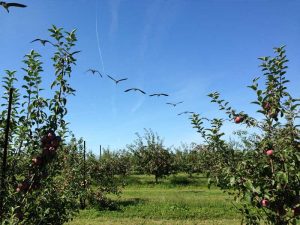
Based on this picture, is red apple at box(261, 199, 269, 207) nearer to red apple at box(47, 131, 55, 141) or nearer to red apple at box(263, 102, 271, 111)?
red apple at box(263, 102, 271, 111)

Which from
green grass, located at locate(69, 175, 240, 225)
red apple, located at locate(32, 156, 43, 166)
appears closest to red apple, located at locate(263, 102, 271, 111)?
red apple, located at locate(32, 156, 43, 166)

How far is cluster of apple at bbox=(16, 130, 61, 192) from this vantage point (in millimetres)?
4898

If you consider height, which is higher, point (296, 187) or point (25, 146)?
point (25, 146)

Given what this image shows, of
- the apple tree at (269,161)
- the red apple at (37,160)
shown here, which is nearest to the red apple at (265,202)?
the apple tree at (269,161)

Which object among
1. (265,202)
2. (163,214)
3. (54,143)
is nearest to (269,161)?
(265,202)

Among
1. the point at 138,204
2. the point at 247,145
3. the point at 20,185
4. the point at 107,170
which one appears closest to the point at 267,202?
the point at 247,145

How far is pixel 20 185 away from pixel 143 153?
90.2 feet

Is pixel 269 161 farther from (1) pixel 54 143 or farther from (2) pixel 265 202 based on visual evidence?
(1) pixel 54 143

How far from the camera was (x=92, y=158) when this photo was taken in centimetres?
1808

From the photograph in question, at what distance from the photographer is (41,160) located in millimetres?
4941

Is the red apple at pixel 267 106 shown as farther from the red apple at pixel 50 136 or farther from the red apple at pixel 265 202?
the red apple at pixel 50 136

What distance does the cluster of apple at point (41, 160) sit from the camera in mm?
4898

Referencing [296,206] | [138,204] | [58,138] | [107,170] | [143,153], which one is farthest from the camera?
[143,153]

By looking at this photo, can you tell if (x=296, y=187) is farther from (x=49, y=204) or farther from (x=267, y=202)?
(x=49, y=204)
